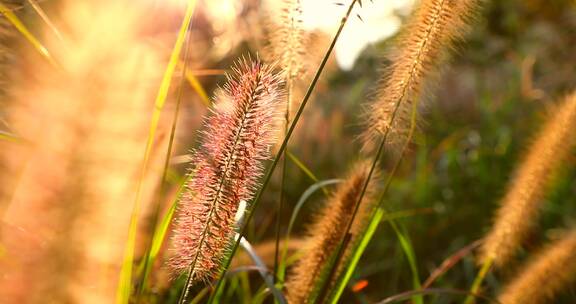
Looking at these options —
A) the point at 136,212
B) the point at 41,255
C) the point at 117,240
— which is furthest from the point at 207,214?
the point at 41,255

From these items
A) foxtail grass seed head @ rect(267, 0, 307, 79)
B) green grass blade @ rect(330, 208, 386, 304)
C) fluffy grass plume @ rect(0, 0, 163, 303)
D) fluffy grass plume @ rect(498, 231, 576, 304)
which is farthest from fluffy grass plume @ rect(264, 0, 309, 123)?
fluffy grass plume @ rect(498, 231, 576, 304)

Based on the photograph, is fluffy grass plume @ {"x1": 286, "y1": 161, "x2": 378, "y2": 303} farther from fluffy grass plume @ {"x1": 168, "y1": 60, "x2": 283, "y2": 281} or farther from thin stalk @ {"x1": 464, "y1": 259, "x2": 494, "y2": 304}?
thin stalk @ {"x1": 464, "y1": 259, "x2": 494, "y2": 304}

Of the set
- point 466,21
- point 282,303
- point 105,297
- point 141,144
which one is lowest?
point 282,303

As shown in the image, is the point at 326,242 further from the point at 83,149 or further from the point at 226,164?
the point at 83,149

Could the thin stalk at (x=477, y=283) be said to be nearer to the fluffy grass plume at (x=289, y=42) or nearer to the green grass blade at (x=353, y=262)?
the green grass blade at (x=353, y=262)

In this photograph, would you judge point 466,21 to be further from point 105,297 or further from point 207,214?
point 105,297
